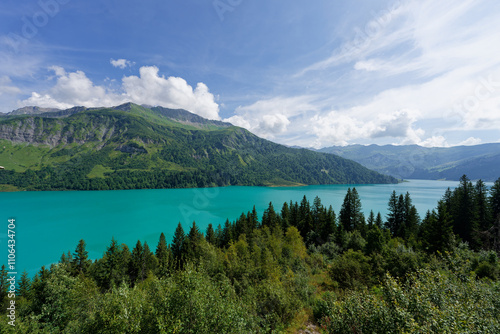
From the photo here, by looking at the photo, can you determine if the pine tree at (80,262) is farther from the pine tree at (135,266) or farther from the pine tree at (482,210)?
the pine tree at (482,210)

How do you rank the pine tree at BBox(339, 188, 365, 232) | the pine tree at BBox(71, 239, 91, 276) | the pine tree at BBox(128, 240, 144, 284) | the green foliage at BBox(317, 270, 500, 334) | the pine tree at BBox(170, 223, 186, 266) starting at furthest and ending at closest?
the pine tree at BBox(339, 188, 365, 232) → the pine tree at BBox(170, 223, 186, 266) → the pine tree at BBox(128, 240, 144, 284) → the pine tree at BBox(71, 239, 91, 276) → the green foliage at BBox(317, 270, 500, 334)

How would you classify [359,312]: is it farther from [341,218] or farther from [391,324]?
[341,218]

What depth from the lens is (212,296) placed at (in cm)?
1059

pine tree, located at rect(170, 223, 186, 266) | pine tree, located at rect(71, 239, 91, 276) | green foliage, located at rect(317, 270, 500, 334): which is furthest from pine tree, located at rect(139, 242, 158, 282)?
green foliage, located at rect(317, 270, 500, 334)

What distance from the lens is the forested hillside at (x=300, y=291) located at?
9.24 metres

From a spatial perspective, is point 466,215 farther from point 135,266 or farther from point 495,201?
point 135,266

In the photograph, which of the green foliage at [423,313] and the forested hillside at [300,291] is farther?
the forested hillside at [300,291]

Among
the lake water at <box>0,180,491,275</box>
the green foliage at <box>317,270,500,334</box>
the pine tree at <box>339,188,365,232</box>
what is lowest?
the lake water at <box>0,180,491,275</box>

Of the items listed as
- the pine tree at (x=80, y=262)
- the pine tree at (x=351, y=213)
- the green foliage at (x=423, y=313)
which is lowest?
the pine tree at (x=80, y=262)

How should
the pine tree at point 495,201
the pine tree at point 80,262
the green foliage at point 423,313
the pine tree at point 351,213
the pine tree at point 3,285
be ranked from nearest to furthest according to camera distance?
the green foliage at point 423,313 → the pine tree at point 3,285 → the pine tree at point 495,201 → the pine tree at point 80,262 → the pine tree at point 351,213

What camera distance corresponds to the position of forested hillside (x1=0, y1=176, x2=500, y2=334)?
30.3 feet

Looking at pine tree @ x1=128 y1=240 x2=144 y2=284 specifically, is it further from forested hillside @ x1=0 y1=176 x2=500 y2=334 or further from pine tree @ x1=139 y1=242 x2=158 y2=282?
pine tree @ x1=139 y1=242 x2=158 y2=282

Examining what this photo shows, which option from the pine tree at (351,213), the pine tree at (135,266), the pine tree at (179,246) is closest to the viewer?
the pine tree at (135,266)

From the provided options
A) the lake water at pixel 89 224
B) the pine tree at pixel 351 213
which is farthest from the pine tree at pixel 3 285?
the pine tree at pixel 351 213
